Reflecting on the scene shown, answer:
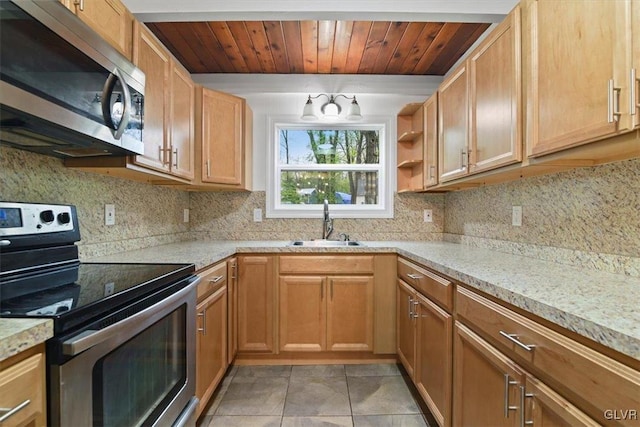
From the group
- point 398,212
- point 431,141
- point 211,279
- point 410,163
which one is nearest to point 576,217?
point 431,141

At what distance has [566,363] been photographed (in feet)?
2.55

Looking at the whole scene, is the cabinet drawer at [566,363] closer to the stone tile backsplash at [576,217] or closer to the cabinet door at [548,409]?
the cabinet door at [548,409]

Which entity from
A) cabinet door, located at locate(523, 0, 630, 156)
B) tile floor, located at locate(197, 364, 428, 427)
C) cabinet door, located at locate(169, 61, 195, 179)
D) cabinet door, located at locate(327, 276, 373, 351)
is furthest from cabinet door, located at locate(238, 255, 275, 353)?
cabinet door, located at locate(523, 0, 630, 156)

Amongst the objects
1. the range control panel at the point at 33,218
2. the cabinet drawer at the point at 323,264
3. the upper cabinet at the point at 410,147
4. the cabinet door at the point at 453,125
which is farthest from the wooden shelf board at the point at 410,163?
the range control panel at the point at 33,218

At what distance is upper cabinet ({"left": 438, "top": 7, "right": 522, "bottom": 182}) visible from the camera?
4.74ft

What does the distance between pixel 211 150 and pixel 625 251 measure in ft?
8.01

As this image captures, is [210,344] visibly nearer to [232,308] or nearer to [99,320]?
[232,308]

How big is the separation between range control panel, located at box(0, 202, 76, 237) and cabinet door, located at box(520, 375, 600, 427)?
1.71 meters

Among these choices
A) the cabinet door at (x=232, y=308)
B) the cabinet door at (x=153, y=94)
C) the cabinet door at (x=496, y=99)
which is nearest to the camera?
the cabinet door at (x=496, y=99)

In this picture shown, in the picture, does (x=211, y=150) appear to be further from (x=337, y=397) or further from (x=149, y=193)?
(x=337, y=397)

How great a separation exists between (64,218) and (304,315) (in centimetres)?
160

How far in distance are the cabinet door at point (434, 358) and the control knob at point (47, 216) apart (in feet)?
5.68

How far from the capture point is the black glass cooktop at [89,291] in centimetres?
77

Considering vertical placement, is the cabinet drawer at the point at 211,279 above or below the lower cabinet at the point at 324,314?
above
